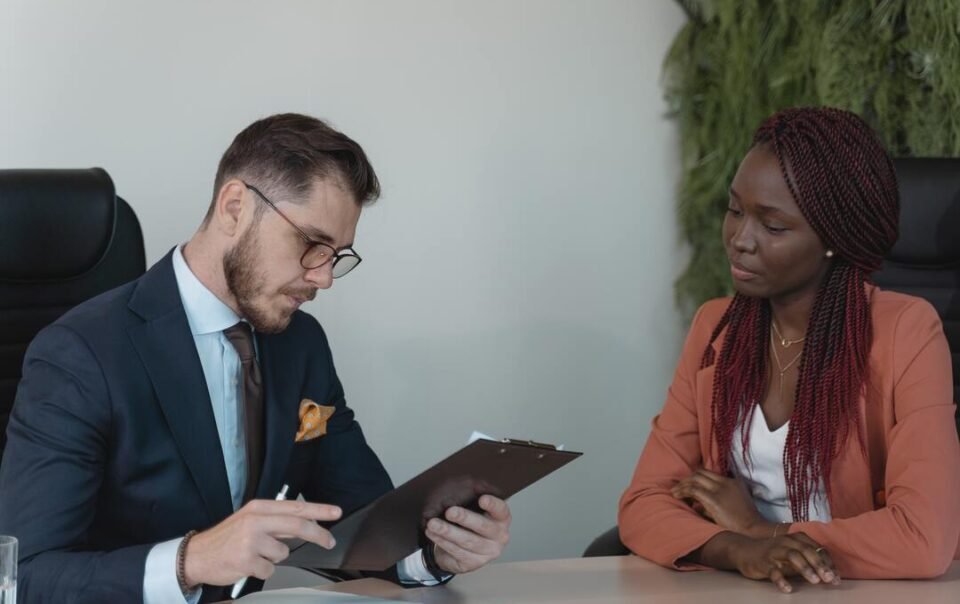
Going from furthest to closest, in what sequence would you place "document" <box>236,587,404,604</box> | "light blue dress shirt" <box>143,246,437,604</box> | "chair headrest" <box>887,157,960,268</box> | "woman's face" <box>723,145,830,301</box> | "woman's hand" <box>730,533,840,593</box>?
"chair headrest" <box>887,157,960,268</box>, "woman's face" <box>723,145,830,301</box>, "light blue dress shirt" <box>143,246,437,604</box>, "woman's hand" <box>730,533,840,593</box>, "document" <box>236,587,404,604</box>

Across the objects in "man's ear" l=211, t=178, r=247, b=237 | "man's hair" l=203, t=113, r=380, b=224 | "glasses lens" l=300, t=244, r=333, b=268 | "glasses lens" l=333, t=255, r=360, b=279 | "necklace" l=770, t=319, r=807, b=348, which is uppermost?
"man's hair" l=203, t=113, r=380, b=224

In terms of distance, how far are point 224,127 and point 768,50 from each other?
1479mm

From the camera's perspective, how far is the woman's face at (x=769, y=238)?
2.35m

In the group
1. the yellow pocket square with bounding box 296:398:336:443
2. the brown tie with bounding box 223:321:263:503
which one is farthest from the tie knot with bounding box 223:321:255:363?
the yellow pocket square with bounding box 296:398:336:443

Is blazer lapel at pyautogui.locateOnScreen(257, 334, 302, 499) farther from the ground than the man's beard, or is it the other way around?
the man's beard

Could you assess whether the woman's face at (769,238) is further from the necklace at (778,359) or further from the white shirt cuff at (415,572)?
the white shirt cuff at (415,572)

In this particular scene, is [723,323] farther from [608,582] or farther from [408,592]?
[408,592]

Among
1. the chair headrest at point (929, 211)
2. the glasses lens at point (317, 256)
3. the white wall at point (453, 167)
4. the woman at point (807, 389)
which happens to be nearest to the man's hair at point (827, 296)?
the woman at point (807, 389)

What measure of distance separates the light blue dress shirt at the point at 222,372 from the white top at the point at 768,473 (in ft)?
2.22

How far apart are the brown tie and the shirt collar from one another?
0.12 feet

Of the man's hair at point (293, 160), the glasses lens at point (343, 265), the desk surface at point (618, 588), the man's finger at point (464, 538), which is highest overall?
the man's hair at point (293, 160)

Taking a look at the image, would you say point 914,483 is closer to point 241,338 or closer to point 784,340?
point 784,340

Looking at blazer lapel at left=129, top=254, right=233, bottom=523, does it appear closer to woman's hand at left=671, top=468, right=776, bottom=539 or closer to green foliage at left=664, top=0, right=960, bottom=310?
woman's hand at left=671, top=468, right=776, bottom=539

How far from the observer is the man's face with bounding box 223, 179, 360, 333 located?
6.79 feet
